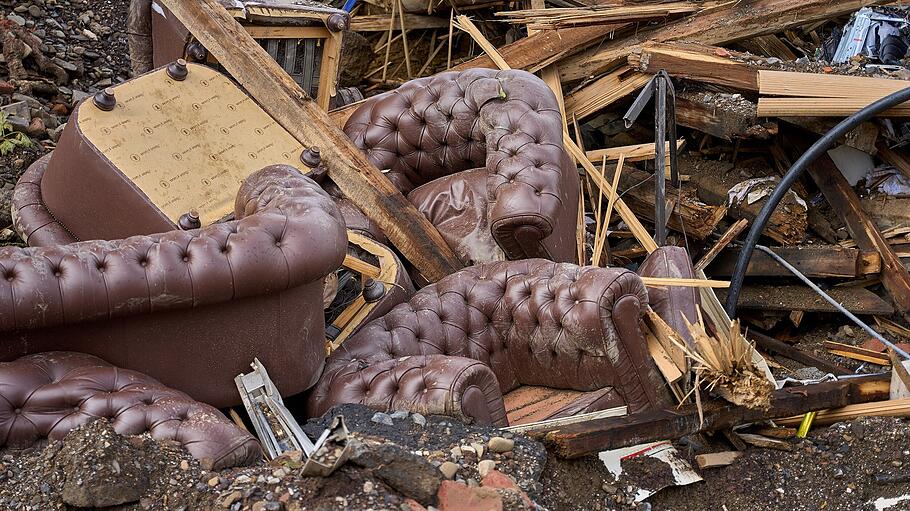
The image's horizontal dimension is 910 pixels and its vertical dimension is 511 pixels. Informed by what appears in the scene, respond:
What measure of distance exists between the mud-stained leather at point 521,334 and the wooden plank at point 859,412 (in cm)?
81

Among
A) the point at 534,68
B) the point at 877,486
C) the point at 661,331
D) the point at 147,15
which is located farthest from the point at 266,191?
the point at 534,68

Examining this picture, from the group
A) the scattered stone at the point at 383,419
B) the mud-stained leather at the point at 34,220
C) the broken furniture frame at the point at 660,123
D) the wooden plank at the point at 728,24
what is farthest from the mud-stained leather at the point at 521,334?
the wooden plank at the point at 728,24

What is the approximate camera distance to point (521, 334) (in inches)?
206

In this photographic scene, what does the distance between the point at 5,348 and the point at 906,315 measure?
224 inches

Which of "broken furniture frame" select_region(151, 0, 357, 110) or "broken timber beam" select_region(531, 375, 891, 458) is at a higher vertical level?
"broken furniture frame" select_region(151, 0, 357, 110)

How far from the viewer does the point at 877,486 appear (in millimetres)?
4836

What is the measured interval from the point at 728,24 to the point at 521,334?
401cm

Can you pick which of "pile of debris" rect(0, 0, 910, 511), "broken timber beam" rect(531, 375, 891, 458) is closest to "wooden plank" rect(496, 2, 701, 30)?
"pile of debris" rect(0, 0, 910, 511)

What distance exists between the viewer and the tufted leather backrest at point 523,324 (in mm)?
4922

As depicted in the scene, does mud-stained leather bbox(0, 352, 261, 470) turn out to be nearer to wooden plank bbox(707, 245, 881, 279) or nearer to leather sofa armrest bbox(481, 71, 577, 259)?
leather sofa armrest bbox(481, 71, 577, 259)

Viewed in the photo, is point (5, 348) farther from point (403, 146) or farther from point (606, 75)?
point (606, 75)

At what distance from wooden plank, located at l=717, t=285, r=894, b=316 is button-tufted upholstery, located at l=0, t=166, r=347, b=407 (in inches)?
154

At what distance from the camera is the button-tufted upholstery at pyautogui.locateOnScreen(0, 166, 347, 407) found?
4.10 meters

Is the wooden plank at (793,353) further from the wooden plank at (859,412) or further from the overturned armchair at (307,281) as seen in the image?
the overturned armchair at (307,281)
